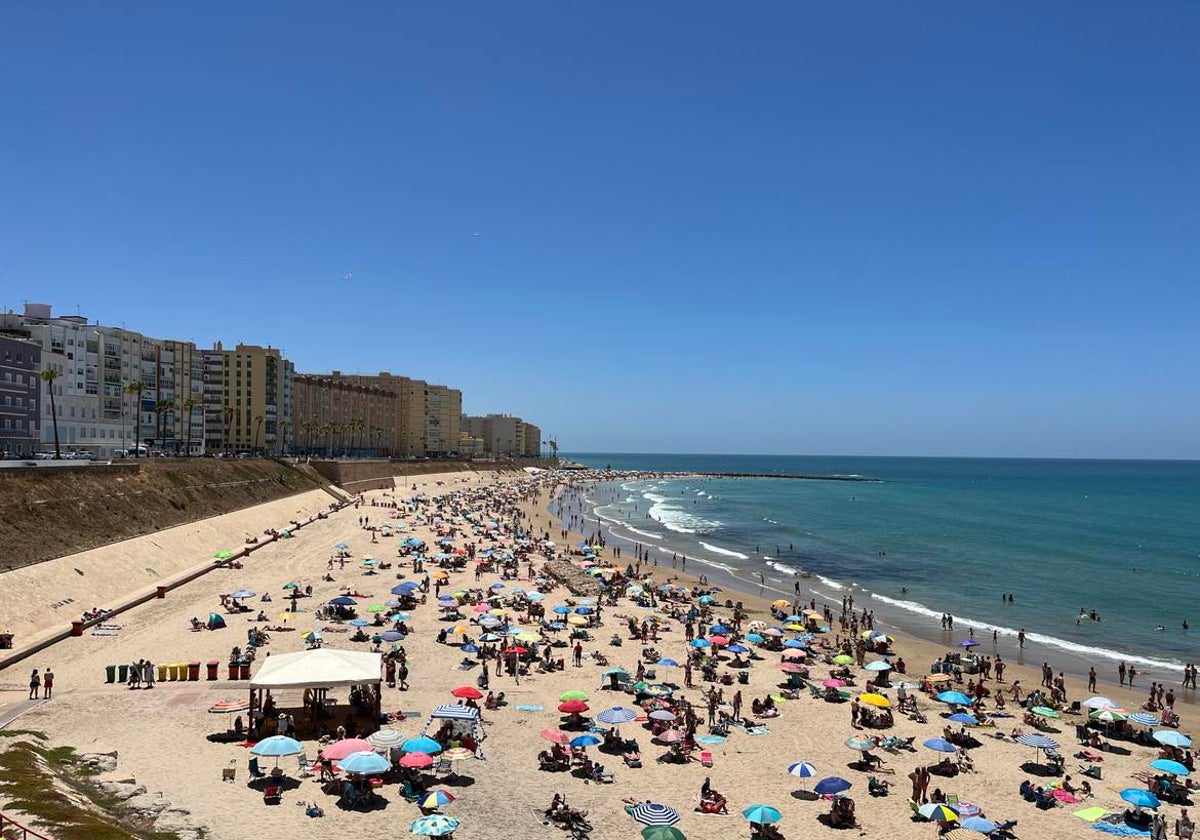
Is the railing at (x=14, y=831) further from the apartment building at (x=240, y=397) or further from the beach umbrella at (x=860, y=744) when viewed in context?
the apartment building at (x=240, y=397)

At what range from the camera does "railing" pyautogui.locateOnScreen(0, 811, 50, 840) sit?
11.5 m

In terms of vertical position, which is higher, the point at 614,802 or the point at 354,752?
the point at 354,752

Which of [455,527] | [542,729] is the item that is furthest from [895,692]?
[455,527]

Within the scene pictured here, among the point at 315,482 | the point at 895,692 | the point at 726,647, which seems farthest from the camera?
the point at 315,482

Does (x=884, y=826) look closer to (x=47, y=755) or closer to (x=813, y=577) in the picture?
(x=47, y=755)

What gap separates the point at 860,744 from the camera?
21.3 metres

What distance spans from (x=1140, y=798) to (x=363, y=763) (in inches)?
667

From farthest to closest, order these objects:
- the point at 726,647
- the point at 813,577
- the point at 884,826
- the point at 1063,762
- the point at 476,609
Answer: the point at 813,577 → the point at 476,609 → the point at 726,647 → the point at 1063,762 → the point at 884,826

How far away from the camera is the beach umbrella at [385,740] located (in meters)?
19.4

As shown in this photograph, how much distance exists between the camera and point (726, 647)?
32.1 meters

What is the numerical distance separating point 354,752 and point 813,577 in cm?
4289

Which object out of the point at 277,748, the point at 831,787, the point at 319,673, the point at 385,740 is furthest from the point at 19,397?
the point at 831,787

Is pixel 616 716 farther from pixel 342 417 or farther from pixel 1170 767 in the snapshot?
pixel 342 417

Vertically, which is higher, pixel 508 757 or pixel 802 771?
pixel 802 771
